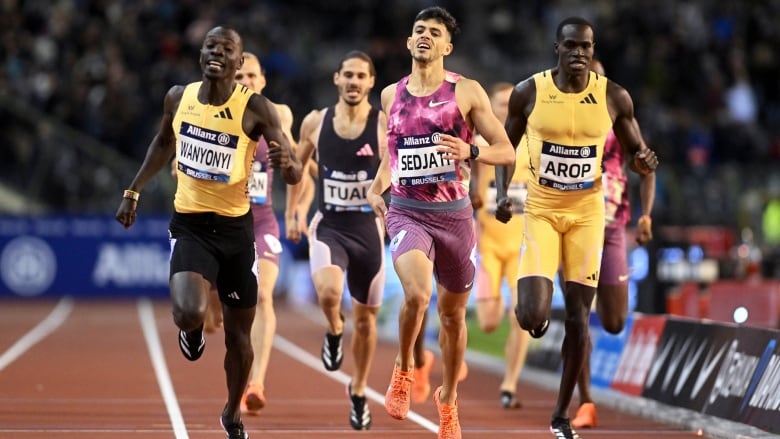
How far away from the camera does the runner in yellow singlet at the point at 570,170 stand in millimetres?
9828

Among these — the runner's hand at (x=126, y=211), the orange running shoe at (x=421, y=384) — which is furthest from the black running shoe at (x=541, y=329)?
the orange running shoe at (x=421, y=384)

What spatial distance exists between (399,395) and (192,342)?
137 cm

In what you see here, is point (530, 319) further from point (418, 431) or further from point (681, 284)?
point (681, 284)

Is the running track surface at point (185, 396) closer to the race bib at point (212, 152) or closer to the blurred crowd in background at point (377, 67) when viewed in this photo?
the race bib at point (212, 152)

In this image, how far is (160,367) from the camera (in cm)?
1620

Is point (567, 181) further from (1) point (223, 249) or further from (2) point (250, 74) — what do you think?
(2) point (250, 74)

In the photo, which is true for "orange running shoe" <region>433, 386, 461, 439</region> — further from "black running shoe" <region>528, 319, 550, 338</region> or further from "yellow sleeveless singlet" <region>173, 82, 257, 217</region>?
"yellow sleeveless singlet" <region>173, 82, 257, 217</region>

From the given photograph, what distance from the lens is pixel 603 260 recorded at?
11.5 meters

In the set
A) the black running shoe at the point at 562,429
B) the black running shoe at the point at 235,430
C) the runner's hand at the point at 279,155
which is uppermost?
the runner's hand at the point at 279,155

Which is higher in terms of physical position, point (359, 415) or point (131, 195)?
point (131, 195)

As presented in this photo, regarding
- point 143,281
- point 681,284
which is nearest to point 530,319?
point 681,284

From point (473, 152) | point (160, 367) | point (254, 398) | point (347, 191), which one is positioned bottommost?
point (160, 367)

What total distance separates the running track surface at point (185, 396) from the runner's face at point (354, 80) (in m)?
2.45

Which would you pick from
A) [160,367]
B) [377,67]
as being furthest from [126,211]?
[377,67]
